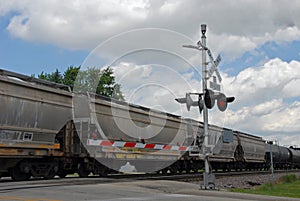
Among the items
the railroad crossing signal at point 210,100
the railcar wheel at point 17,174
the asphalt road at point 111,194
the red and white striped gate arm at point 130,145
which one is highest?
the railroad crossing signal at point 210,100

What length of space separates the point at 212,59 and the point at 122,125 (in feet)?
21.2

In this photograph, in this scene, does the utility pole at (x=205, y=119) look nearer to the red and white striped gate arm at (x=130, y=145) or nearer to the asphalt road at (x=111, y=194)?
the asphalt road at (x=111, y=194)

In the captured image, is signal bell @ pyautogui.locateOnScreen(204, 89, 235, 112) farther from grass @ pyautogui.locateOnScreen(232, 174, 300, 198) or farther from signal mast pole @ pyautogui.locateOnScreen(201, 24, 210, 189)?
grass @ pyautogui.locateOnScreen(232, 174, 300, 198)

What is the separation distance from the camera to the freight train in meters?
13.2

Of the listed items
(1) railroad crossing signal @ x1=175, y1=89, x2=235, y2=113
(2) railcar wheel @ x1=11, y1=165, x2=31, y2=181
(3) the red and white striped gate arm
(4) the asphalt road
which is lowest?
(4) the asphalt road

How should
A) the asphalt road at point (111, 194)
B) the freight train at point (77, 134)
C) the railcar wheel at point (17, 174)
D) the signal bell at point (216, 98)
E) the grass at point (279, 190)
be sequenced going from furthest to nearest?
the railcar wheel at point (17, 174), the grass at point (279, 190), the freight train at point (77, 134), the signal bell at point (216, 98), the asphalt road at point (111, 194)

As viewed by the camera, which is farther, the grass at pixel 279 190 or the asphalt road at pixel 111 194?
the grass at pixel 279 190

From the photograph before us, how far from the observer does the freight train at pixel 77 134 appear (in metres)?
13.2

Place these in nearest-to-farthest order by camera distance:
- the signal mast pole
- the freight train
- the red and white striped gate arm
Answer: the signal mast pole
the freight train
the red and white striped gate arm

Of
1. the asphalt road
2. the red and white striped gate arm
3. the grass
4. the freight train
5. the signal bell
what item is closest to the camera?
the asphalt road

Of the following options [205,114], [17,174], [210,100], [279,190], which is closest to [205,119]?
[205,114]

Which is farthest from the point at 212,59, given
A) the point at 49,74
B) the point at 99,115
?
the point at 49,74

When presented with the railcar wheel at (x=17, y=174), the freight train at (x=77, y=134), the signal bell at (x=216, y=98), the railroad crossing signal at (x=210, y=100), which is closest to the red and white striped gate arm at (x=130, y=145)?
the freight train at (x=77, y=134)

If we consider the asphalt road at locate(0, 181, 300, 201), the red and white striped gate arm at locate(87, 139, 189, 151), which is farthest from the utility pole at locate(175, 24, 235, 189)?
the red and white striped gate arm at locate(87, 139, 189, 151)
